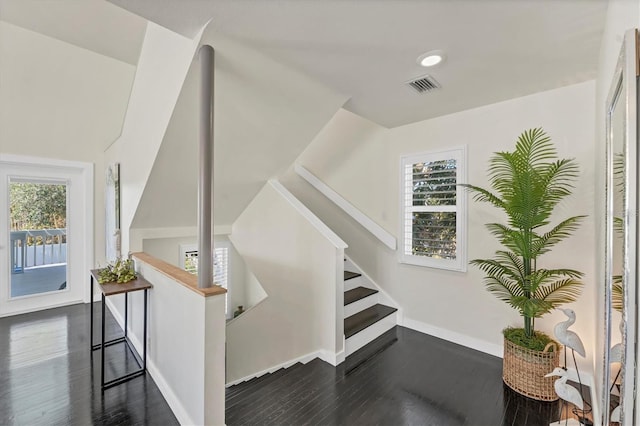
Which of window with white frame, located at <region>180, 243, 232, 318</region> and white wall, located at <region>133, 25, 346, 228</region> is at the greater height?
white wall, located at <region>133, 25, 346, 228</region>

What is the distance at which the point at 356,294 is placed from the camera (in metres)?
3.65

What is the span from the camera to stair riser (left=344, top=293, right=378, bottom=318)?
337 cm

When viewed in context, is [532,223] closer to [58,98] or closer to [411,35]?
[411,35]

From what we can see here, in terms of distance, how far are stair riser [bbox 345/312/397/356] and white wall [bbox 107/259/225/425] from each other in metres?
1.51

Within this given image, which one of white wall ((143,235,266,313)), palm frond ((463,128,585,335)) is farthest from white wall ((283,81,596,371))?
white wall ((143,235,266,313))

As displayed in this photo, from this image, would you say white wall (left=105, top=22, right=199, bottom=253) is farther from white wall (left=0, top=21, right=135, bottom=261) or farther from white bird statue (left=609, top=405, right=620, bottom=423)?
white bird statue (left=609, top=405, right=620, bottom=423)

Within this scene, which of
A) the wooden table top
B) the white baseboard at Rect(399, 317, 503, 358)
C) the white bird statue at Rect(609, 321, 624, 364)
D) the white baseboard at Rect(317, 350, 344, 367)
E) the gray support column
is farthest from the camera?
the white baseboard at Rect(399, 317, 503, 358)

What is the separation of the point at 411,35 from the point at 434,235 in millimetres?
2132

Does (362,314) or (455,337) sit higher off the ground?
(362,314)

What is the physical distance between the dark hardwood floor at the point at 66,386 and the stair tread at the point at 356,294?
80.8 inches

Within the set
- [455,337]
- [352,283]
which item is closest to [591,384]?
[455,337]

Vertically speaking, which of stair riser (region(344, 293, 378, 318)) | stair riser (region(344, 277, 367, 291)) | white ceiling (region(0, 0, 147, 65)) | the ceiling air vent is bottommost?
stair riser (region(344, 293, 378, 318))

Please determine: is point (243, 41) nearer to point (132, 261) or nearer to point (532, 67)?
point (532, 67)

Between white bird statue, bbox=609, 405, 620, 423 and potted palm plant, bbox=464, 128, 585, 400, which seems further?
potted palm plant, bbox=464, 128, 585, 400
